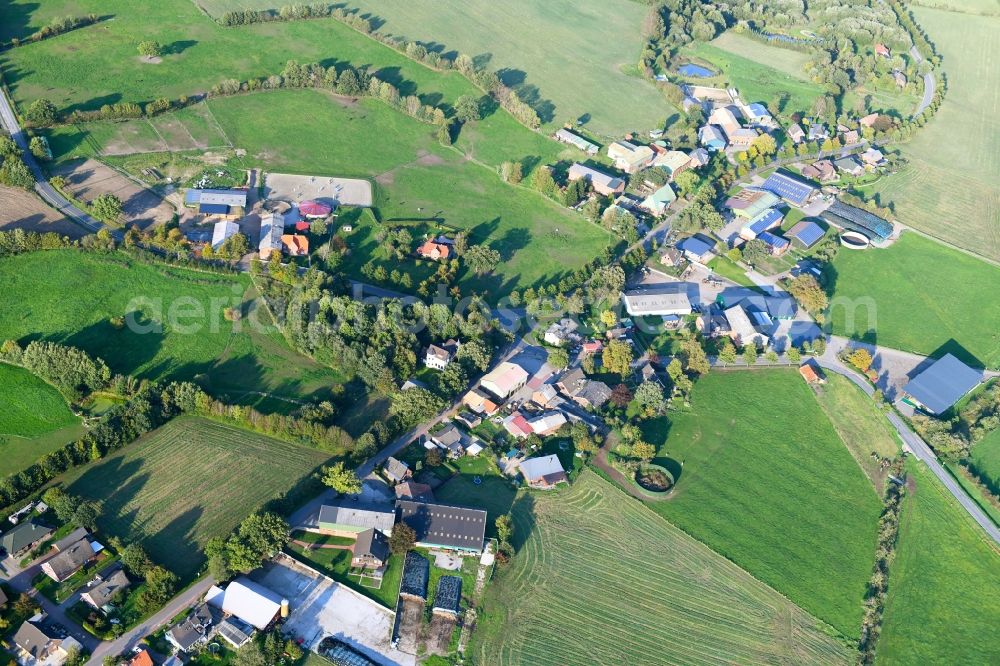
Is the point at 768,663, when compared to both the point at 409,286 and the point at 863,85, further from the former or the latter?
the point at 863,85


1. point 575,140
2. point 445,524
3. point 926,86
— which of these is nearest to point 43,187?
point 445,524

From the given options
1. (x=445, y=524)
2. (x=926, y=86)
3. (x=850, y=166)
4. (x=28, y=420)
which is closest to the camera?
Answer: (x=445, y=524)

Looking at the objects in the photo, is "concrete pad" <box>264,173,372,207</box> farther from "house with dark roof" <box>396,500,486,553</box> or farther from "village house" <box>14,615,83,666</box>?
"village house" <box>14,615,83,666</box>

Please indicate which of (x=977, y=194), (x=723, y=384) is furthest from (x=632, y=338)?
(x=977, y=194)

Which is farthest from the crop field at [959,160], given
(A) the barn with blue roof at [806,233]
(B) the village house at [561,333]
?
(B) the village house at [561,333]

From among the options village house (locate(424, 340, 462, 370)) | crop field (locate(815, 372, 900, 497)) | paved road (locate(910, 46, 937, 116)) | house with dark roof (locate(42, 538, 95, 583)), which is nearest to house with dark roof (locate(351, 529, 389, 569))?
house with dark roof (locate(42, 538, 95, 583))

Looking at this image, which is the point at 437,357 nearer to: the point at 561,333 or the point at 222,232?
the point at 561,333
